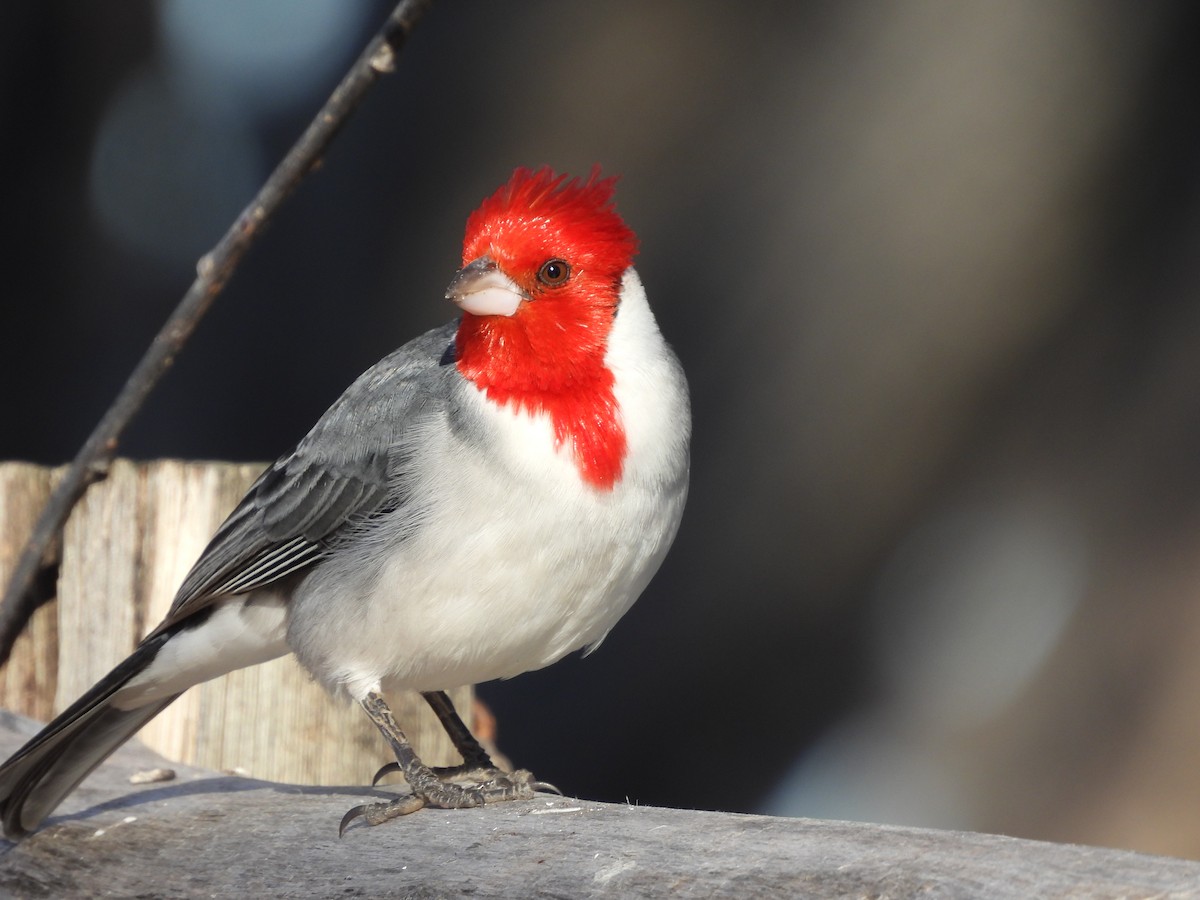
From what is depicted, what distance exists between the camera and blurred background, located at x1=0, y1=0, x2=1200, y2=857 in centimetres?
527

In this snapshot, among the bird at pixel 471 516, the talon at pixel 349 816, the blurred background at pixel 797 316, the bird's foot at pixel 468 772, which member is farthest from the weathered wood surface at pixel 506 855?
the blurred background at pixel 797 316

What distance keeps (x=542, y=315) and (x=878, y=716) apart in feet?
10.6

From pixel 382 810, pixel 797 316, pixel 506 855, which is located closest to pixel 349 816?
pixel 382 810

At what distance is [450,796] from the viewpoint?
9.31ft

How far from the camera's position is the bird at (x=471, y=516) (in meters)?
2.77

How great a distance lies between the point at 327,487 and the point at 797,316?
2.98 meters

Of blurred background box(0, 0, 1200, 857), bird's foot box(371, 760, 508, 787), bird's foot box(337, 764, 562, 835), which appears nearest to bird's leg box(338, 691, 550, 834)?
bird's foot box(337, 764, 562, 835)

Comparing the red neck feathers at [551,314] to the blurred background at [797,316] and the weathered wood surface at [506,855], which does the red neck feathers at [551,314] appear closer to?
the weathered wood surface at [506,855]

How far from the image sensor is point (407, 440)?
9.80 feet

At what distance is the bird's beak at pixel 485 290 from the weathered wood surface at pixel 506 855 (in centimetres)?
95

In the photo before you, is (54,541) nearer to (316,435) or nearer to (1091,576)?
(316,435)

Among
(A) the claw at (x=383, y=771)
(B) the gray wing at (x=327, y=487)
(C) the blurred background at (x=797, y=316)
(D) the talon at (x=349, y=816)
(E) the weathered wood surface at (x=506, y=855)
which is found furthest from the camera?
(C) the blurred background at (x=797, y=316)

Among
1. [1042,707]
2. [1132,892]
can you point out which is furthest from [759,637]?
[1132,892]

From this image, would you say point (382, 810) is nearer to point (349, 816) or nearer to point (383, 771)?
point (349, 816)
